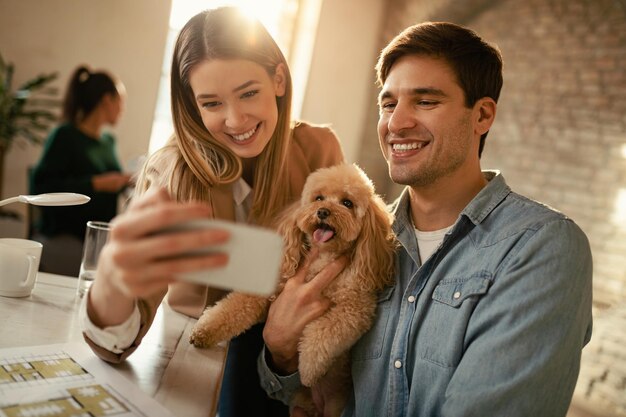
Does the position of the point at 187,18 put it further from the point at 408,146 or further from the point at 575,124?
the point at 408,146

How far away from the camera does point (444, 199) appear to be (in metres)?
1.41

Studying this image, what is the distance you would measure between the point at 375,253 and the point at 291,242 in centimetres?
25

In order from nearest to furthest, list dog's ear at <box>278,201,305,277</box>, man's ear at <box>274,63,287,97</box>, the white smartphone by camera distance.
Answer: the white smartphone
dog's ear at <box>278,201,305,277</box>
man's ear at <box>274,63,287,97</box>

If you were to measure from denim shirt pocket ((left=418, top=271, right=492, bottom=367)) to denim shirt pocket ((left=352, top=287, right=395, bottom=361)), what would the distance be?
0.14m

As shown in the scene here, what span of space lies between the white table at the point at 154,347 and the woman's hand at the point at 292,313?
15 centimetres

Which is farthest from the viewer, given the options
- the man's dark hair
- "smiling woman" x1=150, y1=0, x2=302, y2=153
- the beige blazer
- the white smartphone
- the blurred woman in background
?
"smiling woman" x1=150, y1=0, x2=302, y2=153

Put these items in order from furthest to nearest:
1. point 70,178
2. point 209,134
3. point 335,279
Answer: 1. point 70,178
2. point 209,134
3. point 335,279

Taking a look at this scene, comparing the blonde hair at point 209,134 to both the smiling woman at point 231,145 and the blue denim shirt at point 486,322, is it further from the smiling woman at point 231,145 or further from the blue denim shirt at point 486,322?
the blue denim shirt at point 486,322

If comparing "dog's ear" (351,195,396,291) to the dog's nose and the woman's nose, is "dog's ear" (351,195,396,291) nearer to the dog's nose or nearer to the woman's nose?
the dog's nose

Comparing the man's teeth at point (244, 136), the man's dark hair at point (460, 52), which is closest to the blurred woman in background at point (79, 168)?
the man's teeth at point (244, 136)

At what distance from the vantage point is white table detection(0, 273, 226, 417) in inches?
38.5

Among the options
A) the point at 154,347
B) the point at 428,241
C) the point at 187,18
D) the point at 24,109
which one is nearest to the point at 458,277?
the point at 428,241

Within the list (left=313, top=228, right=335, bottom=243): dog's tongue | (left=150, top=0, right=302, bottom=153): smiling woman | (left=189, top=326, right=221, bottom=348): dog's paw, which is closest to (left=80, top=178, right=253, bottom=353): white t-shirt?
(left=189, top=326, right=221, bottom=348): dog's paw

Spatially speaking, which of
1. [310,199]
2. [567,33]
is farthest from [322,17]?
[310,199]
